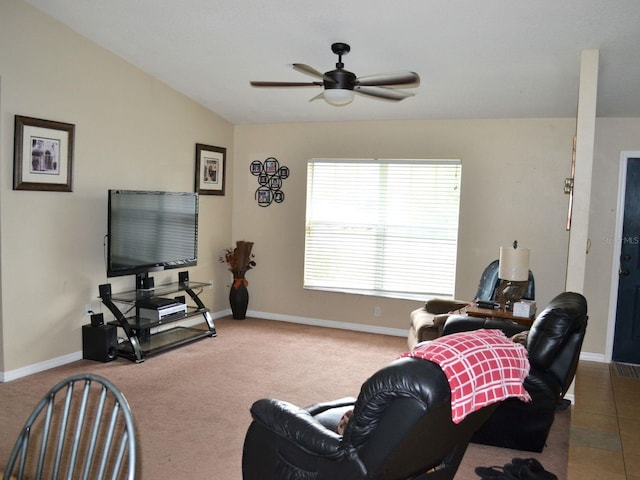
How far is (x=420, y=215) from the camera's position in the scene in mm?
5953

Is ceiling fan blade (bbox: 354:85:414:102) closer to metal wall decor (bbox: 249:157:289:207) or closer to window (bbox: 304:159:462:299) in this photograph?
window (bbox: 304:159:462:299)

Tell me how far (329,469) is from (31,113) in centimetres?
372

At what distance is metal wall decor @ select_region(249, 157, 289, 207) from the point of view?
21.6ft

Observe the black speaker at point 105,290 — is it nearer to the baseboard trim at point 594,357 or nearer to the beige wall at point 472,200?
the beige wall at point 472,200

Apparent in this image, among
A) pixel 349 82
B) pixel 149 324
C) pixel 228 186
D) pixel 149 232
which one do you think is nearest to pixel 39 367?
pixel 149 324

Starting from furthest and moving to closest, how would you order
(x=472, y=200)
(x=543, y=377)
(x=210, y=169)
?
(x=210, y=169) → (x=472, y=200) → (x=543, y=377)

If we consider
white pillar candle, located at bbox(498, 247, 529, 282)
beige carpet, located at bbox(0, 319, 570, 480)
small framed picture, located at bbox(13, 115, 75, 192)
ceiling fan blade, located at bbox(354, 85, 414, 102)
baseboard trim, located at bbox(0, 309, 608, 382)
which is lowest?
beige carpet, located at bbox(0, 319, 570, 480)

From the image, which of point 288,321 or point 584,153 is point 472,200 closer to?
point 584,153

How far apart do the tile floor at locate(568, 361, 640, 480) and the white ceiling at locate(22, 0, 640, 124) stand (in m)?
2.43

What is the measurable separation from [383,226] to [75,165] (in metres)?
3.22

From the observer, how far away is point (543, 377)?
10.2 ft

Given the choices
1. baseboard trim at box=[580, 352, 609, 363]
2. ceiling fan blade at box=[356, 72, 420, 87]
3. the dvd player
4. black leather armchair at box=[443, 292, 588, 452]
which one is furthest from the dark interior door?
the dvd player

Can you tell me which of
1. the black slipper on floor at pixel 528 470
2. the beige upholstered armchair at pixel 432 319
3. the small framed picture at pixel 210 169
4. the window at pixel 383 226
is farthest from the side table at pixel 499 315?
the small framed picture at pixel 210 169

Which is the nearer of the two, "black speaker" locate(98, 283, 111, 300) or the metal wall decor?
"black speaker" locate(98, 283, 111, 300)
